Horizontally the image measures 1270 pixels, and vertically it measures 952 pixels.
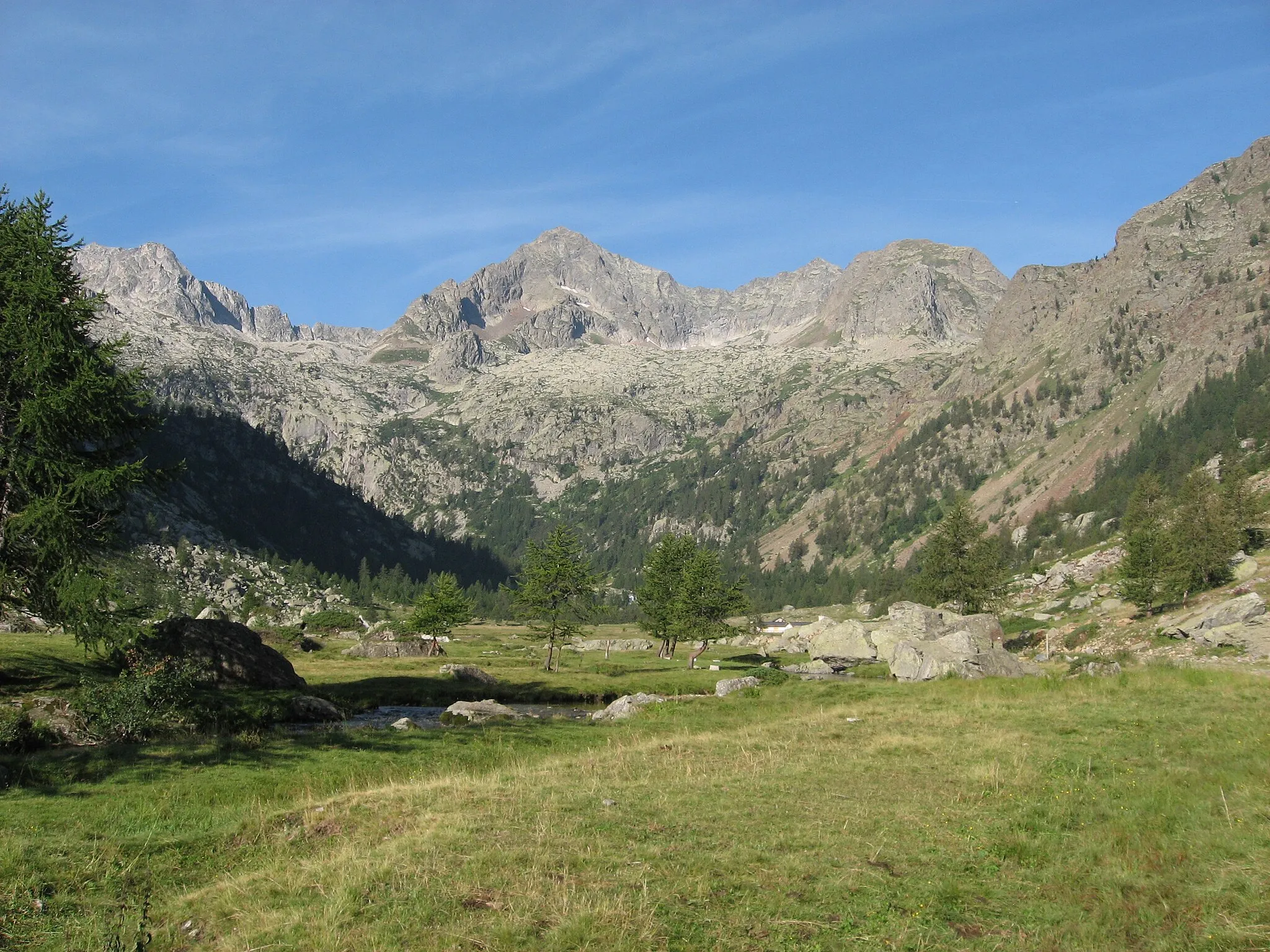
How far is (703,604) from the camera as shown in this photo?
81.2 metres

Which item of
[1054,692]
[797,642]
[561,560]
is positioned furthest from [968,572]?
[1054,692]

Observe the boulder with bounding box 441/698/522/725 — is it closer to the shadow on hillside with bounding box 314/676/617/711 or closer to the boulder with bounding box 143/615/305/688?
the boulder with bounding box 143/615/305/688

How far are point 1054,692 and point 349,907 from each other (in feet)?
108

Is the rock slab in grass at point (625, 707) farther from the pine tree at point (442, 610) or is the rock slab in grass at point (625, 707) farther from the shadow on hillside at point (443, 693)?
the pine tree at point (442, 610)

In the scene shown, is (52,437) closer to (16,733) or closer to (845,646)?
(16,733)

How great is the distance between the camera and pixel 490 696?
57500mm

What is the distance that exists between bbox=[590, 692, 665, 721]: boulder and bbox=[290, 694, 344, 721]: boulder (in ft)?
46.6

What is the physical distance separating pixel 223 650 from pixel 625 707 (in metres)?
21.9

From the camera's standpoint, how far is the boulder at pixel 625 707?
41.8m

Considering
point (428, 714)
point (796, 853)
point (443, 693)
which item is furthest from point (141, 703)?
point (443, 693)

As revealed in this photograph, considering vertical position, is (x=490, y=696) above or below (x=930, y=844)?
below

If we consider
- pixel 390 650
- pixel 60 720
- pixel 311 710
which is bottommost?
pixel 390 650

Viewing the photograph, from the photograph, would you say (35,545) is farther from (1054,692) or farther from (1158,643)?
(1158,643)

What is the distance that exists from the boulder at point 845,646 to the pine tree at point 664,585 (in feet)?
51.1
